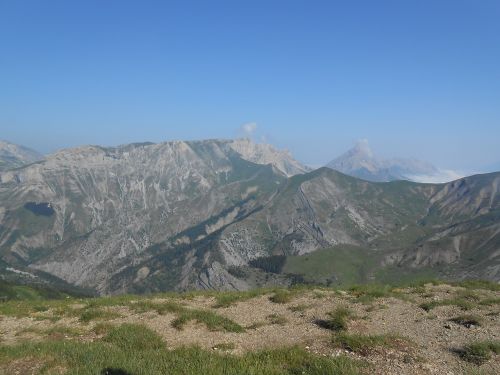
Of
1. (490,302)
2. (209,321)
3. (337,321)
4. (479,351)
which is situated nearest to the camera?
(479,351)

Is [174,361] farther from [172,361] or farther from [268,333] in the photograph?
[268,333]

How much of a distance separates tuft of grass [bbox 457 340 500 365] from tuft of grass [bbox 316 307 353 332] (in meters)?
5.36

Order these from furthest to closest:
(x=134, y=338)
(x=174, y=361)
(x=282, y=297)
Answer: (x=282, y=297)
(x=134, y=338)
(x=174, y=361)

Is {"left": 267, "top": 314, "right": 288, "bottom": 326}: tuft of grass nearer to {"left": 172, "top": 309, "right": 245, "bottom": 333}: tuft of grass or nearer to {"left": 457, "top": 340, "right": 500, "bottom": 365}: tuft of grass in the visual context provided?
{"left": 172, "top": 309, "right": 245, "bottom": 333}: tuft of grass

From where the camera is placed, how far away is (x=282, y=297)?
27469mm

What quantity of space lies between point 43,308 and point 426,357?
24.0 meters

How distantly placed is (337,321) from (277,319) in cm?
344

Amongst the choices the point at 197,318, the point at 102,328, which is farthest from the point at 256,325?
the point at 102,328

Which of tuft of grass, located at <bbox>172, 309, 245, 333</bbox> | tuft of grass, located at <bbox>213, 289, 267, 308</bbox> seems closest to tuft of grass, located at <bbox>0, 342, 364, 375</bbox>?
tuft of grass, located at <bbox>172, 309, 245, 333</bbox>

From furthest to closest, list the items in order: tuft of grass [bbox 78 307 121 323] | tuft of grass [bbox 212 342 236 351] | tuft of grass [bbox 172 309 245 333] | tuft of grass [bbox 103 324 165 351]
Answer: tuft of grass [bbox 78 307 121 323]
tuft of grass [bbox 172 309 245 333]
tuft of grass [bbox 103 324 165 351]
tuft of grass [bbox 212 342 236 351]

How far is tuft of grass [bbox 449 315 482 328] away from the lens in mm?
19828

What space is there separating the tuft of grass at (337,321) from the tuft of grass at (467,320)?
4972 mm

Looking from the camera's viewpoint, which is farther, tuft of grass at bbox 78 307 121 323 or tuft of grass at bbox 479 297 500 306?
tuft of grass at bbox 78 307 121 323

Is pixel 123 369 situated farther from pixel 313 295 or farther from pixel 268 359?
pixel 313 295
